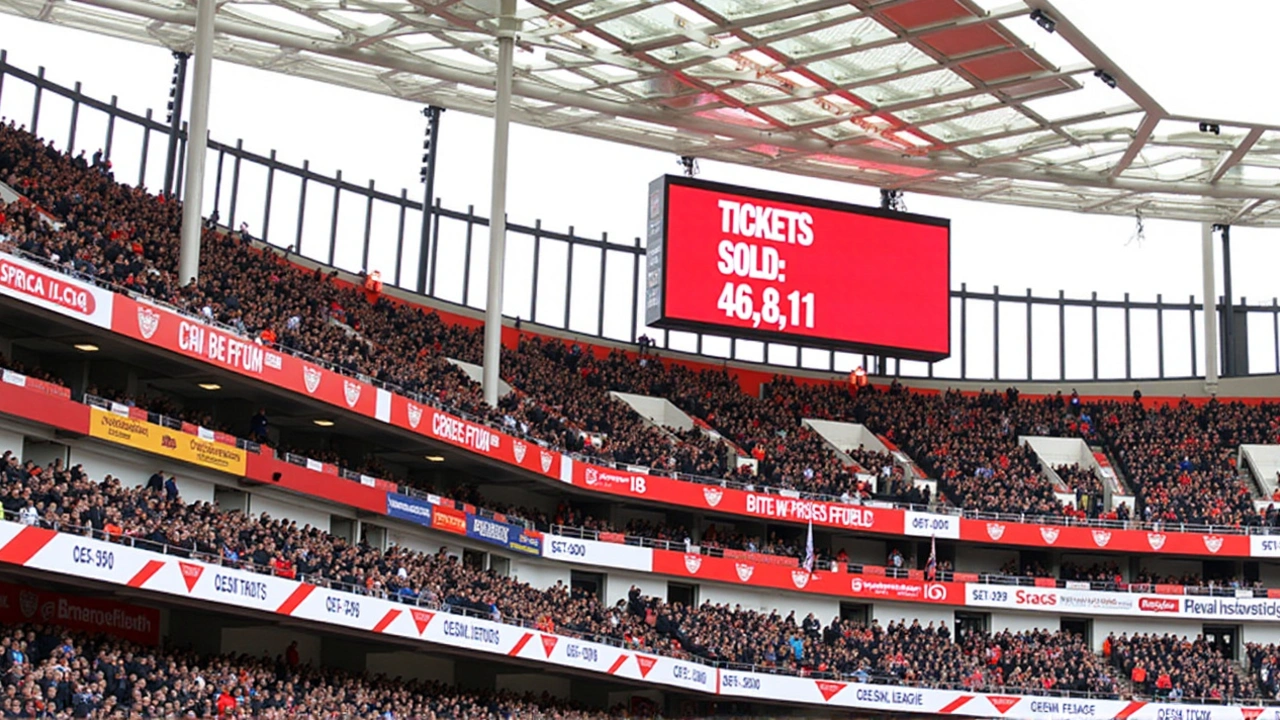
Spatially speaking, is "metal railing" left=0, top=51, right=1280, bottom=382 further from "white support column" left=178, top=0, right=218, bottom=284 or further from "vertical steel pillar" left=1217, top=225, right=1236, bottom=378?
"white support column" left=178, top=0, right=218, bottom=284

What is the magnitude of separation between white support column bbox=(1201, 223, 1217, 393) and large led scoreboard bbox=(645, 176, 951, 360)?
13237 millimetres

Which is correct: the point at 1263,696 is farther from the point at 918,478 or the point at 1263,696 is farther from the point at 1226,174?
the point at 1226,174

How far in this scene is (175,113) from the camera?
165 feet

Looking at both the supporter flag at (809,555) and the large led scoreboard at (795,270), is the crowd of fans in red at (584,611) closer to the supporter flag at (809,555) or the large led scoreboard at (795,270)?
the supporter flag at (809,555)

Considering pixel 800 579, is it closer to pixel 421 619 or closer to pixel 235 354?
pixel 421 619

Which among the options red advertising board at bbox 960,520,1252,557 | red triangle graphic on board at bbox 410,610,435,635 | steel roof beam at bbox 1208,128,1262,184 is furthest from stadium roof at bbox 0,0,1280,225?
red triangle graphic on board at bbox 410,610,435,635

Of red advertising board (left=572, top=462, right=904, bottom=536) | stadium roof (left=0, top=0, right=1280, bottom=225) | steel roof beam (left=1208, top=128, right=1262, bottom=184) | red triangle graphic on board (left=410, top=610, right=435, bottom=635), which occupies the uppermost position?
stadium roof (left=0, top=0, right=1280, bottom=225)

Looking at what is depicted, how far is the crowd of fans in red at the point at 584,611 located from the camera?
27.8 metres

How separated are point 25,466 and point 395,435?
512 inches

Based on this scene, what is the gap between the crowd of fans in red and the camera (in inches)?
Answer: 1096

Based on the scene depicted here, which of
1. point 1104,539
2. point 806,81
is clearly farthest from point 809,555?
point 806,81

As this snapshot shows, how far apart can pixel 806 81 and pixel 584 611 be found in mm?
17736

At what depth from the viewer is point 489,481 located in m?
46.1

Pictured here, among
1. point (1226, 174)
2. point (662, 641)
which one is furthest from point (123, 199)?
point (1226, 174)
